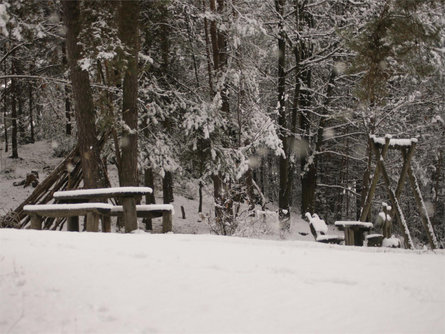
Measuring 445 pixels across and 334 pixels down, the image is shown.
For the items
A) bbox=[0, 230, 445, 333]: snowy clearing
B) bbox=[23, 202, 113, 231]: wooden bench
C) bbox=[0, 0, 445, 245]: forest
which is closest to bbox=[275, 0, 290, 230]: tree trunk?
bbox=[0, 0, 445, 245]: forest

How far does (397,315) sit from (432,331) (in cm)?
27

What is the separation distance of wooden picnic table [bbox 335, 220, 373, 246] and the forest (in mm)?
1138

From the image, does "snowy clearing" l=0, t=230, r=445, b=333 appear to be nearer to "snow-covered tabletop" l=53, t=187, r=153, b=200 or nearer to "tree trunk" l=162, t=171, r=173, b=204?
"snow-covered tabletop" l=53, t=187, r=153, b=200

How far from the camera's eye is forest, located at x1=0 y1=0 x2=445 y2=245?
31.5 ft

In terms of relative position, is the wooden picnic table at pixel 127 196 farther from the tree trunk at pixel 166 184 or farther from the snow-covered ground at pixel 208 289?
the tree trunk at pixel 166 184

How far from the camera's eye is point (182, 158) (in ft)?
48.2

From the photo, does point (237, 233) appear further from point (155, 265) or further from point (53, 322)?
point (53, 322)

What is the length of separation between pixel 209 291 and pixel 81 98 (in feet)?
23.4

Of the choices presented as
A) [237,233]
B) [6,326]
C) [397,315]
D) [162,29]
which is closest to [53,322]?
[6,326]

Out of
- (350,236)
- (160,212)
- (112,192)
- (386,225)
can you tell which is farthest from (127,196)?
(386,225)

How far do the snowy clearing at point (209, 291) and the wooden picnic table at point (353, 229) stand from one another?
155 inches

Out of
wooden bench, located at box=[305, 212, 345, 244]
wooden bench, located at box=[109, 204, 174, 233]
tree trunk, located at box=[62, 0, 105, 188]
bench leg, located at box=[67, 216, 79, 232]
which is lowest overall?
wooden bench, located at box=[305, 212, 345, 244]

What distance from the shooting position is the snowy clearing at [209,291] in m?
2.77

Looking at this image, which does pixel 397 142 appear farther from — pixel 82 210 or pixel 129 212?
pixel 82 210
